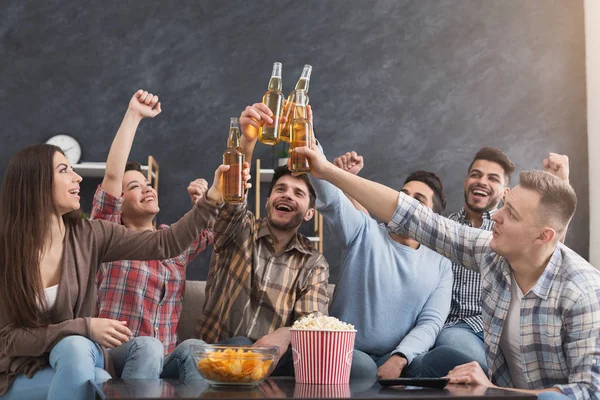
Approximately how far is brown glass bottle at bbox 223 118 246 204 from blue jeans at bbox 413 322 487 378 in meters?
0.76

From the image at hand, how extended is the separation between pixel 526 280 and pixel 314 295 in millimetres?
794

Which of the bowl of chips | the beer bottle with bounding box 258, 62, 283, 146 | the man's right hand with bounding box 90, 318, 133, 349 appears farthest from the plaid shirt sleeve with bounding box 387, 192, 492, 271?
the man's right hand with bounding box 90, 318, 133, 349

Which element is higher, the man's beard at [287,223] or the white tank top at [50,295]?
the man's beard at [287,223]

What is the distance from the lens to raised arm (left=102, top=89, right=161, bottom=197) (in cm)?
244

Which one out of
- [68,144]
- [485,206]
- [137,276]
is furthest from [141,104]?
[68,144]

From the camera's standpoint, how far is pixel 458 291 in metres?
2.90

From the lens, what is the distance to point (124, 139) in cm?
244

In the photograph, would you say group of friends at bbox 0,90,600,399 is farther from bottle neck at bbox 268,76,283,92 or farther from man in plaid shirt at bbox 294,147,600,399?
bottle neck at bbox 268,76,283,92

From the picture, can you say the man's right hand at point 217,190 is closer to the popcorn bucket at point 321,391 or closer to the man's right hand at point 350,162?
the man's right hand at point 350,162

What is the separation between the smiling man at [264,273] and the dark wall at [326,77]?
2.10 meters

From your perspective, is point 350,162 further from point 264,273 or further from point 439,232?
point 439,232

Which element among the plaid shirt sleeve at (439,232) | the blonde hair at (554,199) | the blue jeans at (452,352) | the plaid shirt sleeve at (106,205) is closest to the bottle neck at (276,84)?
the plaid shirt sleeve at (439,232)

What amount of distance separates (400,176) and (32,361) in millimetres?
3241

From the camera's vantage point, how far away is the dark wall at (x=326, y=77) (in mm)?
4676
